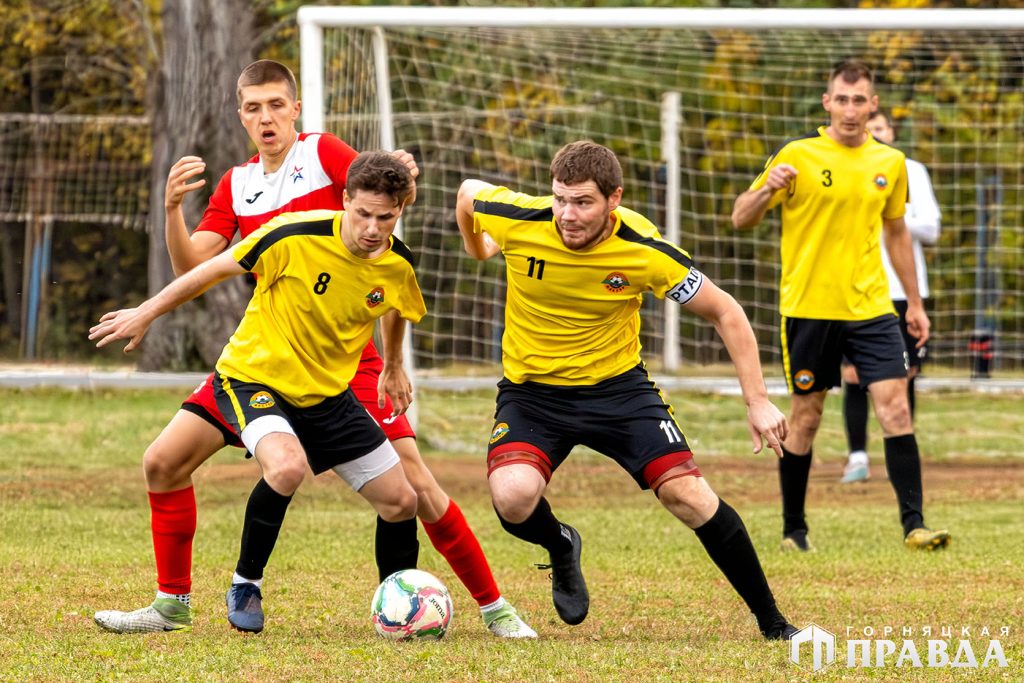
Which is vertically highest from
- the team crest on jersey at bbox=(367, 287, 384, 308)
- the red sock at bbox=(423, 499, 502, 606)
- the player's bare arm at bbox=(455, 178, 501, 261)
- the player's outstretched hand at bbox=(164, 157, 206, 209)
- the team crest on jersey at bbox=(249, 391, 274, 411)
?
the player's outstretched hand at bbox=(164, 157, 206, 209)

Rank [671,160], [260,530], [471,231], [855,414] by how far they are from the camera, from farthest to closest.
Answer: [671,160] < [855,414] < [471,231] < [260,530]

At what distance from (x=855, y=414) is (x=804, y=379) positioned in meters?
2.61

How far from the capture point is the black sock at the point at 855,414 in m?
9.66

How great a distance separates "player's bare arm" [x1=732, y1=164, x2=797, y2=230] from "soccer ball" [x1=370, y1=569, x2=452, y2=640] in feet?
8.87

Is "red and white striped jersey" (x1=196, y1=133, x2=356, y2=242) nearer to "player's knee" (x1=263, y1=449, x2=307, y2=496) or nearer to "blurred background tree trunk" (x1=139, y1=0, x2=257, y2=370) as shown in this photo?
"player's knee" (x1=263, y1=449, x2=307, y2=496)

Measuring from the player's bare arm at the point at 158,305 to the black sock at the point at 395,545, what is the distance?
1.09 metres

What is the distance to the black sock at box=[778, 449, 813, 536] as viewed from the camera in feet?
24.2

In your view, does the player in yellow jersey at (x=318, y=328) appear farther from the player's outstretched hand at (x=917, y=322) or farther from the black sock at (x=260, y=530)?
the player's outstretched hand at (x=917, y=322)

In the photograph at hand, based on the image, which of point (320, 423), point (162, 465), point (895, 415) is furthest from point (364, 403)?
point (895, 415)

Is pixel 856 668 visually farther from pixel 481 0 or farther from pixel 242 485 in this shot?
pixel 481 0

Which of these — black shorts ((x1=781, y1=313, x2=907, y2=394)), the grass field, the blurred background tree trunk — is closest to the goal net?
the blurred background tree trunk

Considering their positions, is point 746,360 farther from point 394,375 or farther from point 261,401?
point 261,401

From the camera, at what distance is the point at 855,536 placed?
7.87 metres

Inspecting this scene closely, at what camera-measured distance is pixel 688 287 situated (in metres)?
5.16
